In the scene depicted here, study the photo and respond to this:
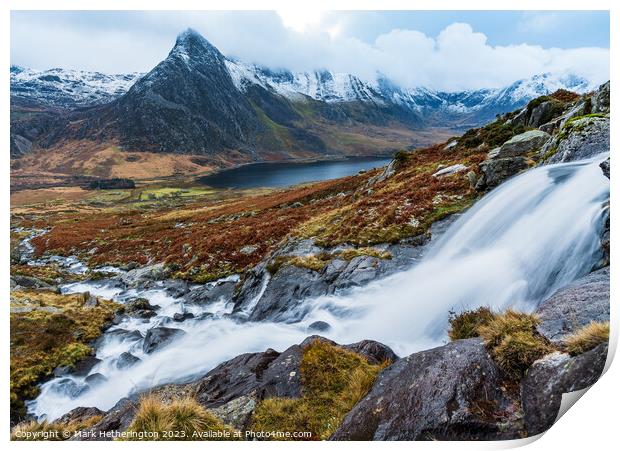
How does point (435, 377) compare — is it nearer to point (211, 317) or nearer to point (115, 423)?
point (115, 423)

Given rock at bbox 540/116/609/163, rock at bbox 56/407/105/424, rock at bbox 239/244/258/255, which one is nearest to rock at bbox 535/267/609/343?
rock at bbox 540/116/609/163

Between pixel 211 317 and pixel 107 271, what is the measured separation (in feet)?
48.0

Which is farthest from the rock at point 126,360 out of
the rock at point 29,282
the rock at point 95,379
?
the rock at point 29,282

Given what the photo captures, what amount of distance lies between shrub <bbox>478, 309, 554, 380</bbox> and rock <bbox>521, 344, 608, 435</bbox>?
11cm

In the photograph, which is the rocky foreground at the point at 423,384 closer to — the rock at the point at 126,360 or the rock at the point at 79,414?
the rock at the point at 79,414

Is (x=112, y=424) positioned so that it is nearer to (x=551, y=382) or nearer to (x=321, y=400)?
(x=321, y=400)

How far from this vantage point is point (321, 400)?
19.5ft

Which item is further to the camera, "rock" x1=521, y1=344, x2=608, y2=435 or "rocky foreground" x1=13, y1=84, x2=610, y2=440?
"rocky foreground" x1=13, y1=84, x2=610, y2=440

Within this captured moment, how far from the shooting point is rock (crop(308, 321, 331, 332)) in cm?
1002

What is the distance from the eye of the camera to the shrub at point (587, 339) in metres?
4.73

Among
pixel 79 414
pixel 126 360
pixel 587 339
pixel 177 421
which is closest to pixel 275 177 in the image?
pixel 126 360

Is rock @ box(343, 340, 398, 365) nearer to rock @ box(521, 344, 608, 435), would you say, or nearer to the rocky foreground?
the rocky foreground

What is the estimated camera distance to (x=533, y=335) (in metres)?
5.08

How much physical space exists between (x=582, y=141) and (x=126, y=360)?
16.6m
